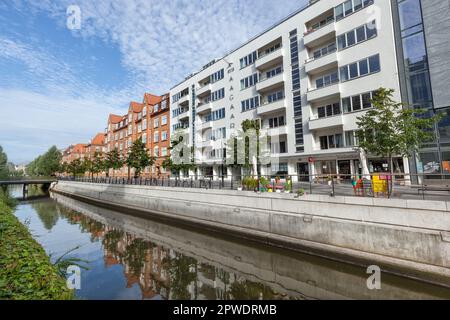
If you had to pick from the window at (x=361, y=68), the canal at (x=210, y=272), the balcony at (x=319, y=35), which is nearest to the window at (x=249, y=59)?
the balcony at (x=319, y=35)

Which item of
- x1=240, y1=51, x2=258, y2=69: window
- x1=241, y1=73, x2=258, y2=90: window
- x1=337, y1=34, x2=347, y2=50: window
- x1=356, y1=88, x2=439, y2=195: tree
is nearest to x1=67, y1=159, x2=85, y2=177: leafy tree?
x1=241, y1=73, x2=258, y2=90: window

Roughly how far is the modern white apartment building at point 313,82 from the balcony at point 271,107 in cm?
12

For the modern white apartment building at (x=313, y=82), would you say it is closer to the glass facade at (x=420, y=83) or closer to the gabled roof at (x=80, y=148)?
the glass facade at (x=420, y=83)

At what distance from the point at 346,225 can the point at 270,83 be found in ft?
74.5

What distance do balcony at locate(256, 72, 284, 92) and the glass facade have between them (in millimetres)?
12008

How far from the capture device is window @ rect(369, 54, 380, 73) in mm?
20734

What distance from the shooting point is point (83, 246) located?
16141 mm

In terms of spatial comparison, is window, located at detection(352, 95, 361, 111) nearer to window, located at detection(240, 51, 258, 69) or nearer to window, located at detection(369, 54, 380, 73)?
window, located at detection(369, 54, 380, 73)

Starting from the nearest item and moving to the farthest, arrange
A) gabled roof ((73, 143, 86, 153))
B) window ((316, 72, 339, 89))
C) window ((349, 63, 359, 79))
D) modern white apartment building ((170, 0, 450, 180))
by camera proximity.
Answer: modern white apartment building ((170, 0, 450, 180)), window ((349, 63, 359, 79)), window ((316, 72, 339, 89)), gabled roof ((73, 143, 86, 153))

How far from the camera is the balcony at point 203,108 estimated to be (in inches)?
1568

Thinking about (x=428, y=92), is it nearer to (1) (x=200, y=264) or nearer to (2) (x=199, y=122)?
(1) (x=200, y=264)

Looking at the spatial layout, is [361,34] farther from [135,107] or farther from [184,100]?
[135,107]

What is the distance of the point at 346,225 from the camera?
10.6 meters

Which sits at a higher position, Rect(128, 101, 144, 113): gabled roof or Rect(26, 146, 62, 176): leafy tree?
Rect(128, 101, 144, 113): gabled roof
